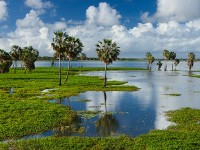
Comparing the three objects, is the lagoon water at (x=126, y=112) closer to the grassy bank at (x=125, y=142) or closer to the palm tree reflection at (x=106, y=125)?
the palm tree reflection at (x=106, y=125)

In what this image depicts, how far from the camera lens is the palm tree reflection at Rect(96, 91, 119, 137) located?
110 feet

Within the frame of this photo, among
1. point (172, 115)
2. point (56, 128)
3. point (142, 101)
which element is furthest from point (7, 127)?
point (142, 101)

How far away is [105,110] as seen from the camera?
46750 millimetres

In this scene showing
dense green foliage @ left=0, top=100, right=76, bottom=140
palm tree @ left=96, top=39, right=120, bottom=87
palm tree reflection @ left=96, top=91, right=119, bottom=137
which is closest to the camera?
dense green foliage @ left=0, top=100, right=76, bottom=140

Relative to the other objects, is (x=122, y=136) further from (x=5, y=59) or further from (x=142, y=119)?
(x=5, y=59)

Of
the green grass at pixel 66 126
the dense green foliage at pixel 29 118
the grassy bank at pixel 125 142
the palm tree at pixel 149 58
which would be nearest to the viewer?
the grassy bank at pixel 125 142

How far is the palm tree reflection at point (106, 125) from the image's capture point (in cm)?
3338

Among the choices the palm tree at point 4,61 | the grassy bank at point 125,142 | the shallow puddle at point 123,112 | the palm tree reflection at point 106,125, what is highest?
the palm tree at point 4,61

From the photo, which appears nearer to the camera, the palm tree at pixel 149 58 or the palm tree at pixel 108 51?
the palm tree at pixel 108 51

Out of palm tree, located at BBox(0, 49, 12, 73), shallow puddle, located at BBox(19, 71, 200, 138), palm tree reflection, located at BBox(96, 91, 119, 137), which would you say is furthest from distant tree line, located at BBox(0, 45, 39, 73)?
palm tree reflection, located at BBox(96, 91, 119, 137)

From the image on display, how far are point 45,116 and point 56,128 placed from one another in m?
5.20

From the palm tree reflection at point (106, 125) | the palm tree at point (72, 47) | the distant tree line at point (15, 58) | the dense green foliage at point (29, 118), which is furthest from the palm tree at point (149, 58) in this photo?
the palm tree reflection at point (106, 125)

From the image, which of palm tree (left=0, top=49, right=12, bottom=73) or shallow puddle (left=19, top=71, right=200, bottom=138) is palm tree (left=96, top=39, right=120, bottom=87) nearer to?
shallow puddle (left=19, top=71, right=200, bottom=138)

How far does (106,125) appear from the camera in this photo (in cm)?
3688
